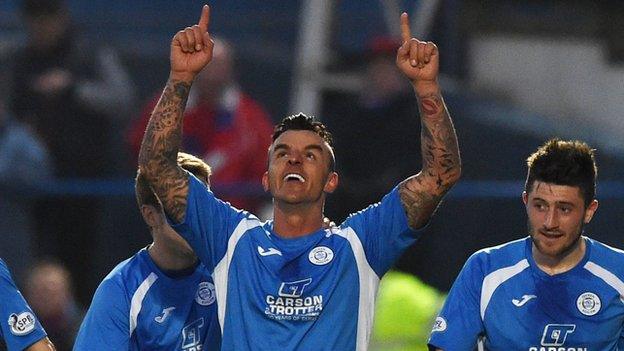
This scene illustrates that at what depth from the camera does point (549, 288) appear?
6.30 meters

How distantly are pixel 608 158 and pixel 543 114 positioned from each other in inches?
→ 44.6

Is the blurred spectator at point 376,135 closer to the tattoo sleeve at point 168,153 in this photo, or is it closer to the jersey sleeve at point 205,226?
the jersey sleeve at point 205,226

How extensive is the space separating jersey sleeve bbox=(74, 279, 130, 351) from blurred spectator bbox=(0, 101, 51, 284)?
12.3ft

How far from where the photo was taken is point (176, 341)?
656 cm

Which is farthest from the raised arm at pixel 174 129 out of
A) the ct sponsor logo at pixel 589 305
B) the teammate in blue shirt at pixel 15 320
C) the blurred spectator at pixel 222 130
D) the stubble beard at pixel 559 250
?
the blurred spectator at pixel 222 130

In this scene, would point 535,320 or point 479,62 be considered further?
point 479,62

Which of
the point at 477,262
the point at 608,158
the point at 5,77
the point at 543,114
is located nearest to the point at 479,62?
the point at 543,114

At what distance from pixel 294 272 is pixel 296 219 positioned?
0.67ft

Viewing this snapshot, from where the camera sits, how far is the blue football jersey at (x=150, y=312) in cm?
647

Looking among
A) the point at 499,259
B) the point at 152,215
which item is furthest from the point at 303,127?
the point at 499,259

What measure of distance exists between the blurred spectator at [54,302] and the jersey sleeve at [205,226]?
3.32 m

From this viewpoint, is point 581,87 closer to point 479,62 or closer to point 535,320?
point 479,62

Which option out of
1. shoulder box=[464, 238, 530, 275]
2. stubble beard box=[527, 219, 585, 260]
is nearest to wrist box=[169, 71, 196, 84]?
shoulder box=[464, 238, 530, 275]

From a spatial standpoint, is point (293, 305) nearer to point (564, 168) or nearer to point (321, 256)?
point (321, 256)
